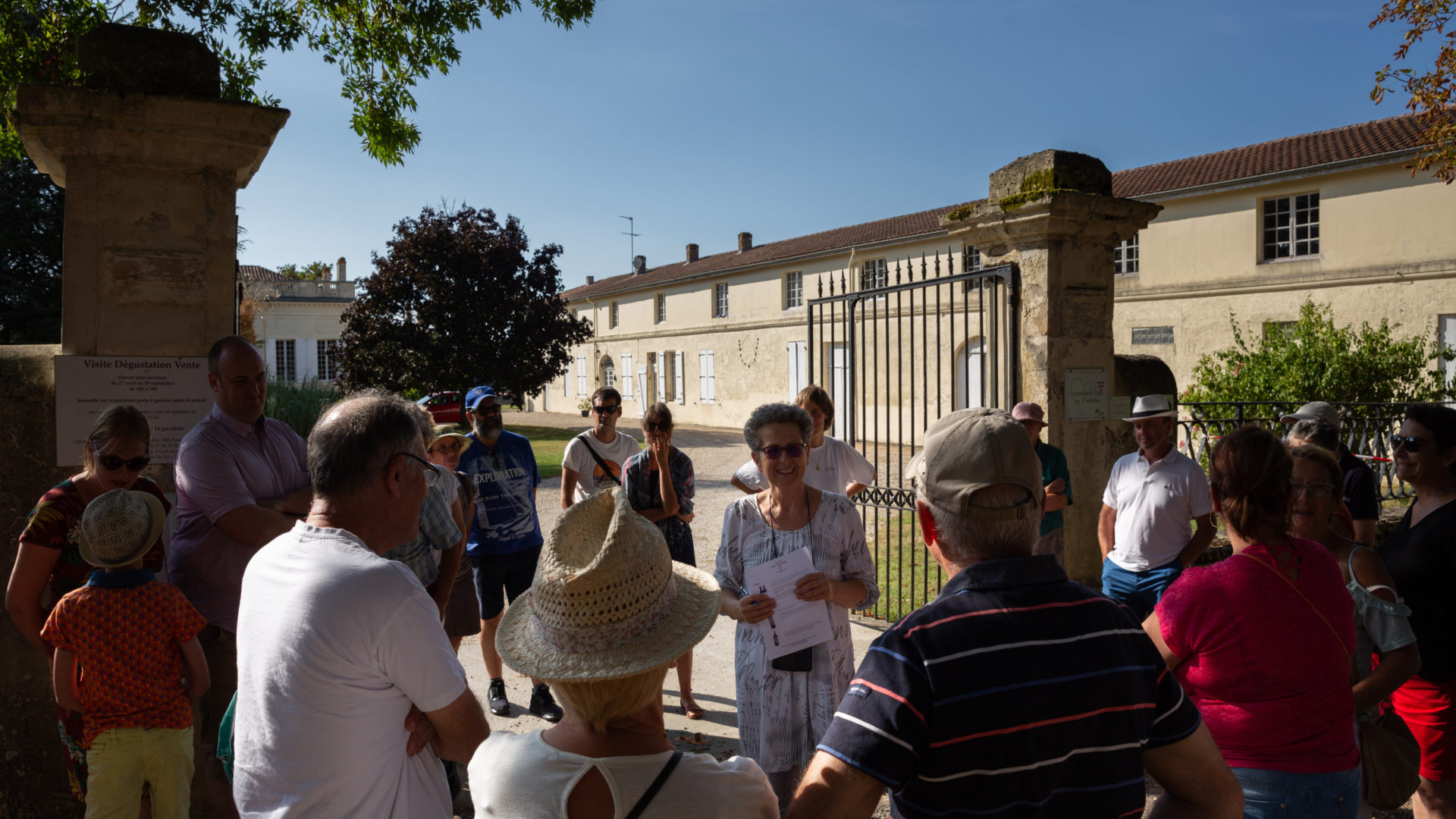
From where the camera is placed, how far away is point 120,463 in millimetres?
2898

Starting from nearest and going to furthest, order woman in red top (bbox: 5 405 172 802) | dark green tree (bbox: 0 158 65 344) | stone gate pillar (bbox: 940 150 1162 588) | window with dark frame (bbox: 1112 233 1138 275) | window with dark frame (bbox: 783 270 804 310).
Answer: woman in red top (bbox: 5 405 172 802), stone gate pillar (bbox: 940 150 1162 588), dark green tree (bbox: 0 158 65 344), window with dark frame (bbox: 1112 233 1138 275), window with dark frame (bbox: 783 270 804 310)

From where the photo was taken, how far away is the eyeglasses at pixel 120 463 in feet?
9.43

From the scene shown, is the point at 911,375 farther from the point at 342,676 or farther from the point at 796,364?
the point at 796,364

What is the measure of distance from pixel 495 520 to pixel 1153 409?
12.8 ft

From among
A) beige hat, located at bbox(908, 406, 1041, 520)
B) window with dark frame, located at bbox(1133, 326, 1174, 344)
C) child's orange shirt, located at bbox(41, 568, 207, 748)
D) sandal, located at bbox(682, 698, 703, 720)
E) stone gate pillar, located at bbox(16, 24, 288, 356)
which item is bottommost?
sandal, located at bbox(682, 698, 703, 720)

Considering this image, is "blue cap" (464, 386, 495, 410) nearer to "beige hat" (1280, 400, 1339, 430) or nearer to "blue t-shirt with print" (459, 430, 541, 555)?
"blue t-shirt with print" (459, 430, 541, 555)

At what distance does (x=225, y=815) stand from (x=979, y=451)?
302cm

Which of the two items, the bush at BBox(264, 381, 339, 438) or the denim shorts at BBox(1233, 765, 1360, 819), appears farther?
the bush at BBox(264, 381, 339, 438)

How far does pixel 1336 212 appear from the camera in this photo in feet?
57.6

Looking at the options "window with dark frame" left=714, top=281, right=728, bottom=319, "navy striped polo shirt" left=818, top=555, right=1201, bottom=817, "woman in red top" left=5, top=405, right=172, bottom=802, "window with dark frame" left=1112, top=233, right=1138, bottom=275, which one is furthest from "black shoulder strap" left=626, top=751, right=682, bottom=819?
"window with dark frame" left=714, top=281, right=728, bottom=319

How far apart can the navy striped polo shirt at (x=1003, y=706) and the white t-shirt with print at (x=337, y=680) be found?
0.88m

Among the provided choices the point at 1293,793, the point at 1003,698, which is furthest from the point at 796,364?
the point at 1003,698

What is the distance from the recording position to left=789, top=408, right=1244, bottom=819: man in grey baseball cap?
142 cm

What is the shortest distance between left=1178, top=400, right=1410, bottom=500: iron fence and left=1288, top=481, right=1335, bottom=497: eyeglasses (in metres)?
4.84
